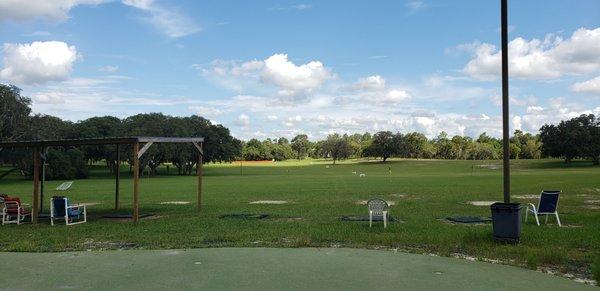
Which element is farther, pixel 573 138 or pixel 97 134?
pixel 573 138

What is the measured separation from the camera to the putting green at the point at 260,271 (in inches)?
272

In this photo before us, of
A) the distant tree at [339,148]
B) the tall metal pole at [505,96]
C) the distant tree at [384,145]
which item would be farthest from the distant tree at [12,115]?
the distant tree at [339,148]

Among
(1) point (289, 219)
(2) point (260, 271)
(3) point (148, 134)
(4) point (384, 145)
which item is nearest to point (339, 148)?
(4) point (384, 145)

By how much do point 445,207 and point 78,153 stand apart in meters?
53.7

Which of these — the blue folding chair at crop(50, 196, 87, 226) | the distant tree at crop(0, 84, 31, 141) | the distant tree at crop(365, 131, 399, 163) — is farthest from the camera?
the distant tree at crop(365, 131, 399, 163)

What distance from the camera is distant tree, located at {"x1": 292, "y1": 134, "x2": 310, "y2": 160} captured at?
171 meters

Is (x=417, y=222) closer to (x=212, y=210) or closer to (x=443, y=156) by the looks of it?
(x=212, y=210)

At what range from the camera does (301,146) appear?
174 meters

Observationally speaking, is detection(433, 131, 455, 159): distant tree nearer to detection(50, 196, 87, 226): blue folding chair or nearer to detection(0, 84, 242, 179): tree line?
detection(0, 84, 242, 179): tree line

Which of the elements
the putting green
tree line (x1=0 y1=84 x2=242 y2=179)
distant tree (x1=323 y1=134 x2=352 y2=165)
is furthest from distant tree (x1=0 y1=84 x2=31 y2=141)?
distant tree (x1=323 y1=134 x2=352 y2=165)

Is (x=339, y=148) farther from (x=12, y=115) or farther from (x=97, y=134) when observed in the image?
(x=12, y=115)

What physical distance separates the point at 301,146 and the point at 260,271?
166 metres

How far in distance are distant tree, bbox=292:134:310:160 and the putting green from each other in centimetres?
15800

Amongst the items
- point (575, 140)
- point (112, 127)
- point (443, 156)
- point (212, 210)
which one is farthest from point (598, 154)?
point (212, 210)
